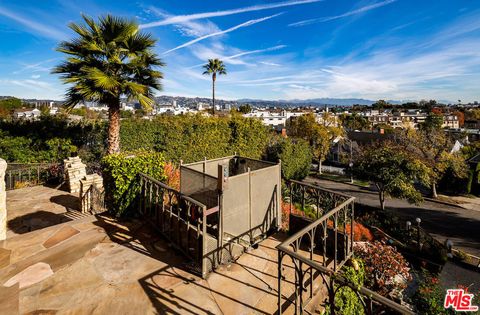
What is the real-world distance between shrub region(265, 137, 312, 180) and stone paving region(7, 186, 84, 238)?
1373 cm

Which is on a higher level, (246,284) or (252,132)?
(252,132)

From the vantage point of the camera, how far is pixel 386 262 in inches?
208

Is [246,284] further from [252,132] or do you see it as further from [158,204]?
[252,132]

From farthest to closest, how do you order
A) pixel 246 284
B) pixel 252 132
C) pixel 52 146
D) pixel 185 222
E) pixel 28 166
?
pixel 252 132 < pixel 52 146 < pixel 28 166 < pixel 185 222 < pixel 246 284

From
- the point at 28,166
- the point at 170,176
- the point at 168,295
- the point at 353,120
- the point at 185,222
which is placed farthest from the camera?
the point at 353,120

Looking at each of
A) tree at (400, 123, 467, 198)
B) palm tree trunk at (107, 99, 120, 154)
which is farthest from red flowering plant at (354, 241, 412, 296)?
tree at (400, 123, 467, 198)

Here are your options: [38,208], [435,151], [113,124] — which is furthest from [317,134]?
[38,208]

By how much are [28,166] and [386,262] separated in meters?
13.0

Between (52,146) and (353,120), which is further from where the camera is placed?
(353,120)

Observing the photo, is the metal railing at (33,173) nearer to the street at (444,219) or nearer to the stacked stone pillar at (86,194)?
the stacked stone pillar at (86,194)

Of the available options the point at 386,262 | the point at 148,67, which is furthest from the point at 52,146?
the point at 386,262

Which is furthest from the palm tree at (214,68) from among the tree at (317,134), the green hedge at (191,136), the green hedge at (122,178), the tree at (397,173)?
the green hedge at (122,178)

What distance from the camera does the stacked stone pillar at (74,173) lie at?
8.70m

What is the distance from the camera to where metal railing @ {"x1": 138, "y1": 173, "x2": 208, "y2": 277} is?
3.85 meters
